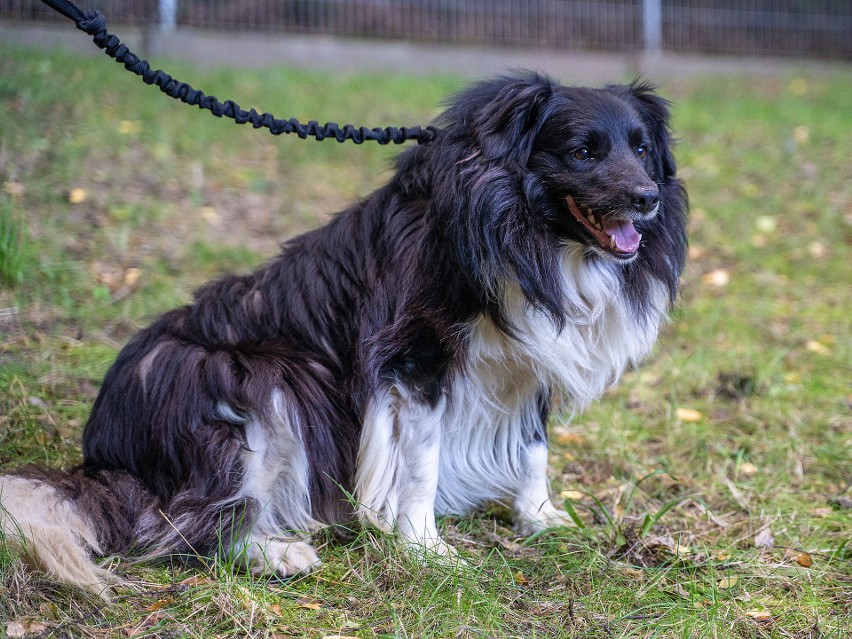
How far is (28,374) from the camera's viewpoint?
381cm

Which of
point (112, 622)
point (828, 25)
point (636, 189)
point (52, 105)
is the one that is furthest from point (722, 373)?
point (828, 25)

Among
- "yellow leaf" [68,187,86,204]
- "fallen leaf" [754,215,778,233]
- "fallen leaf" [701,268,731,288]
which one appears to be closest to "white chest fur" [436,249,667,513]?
"fallen leaf" [701,268,731,288]

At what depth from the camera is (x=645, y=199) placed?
2.67 metres

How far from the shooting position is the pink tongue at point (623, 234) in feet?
9.08

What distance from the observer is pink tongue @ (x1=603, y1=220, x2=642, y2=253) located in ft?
9.08

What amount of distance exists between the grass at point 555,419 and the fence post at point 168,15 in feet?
1.76

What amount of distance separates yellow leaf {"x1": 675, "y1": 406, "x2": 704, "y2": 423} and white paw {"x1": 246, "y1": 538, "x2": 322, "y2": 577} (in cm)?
205

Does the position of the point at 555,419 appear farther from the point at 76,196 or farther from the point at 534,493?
the point at 76,196

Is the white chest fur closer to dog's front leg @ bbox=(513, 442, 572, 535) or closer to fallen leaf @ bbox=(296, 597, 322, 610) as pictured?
dog's front leg @ bbox=(513, 442, 572, 535)

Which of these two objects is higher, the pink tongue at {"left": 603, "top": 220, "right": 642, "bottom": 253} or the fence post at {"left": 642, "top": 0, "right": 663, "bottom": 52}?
the fence post at {"left": 642, "top": 0, "right": 663, "bottom": 52}

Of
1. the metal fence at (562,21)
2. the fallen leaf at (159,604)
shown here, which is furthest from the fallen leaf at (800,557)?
the metal fence at (562,21)

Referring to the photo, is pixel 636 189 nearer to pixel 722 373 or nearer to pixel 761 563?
pixel 761 563

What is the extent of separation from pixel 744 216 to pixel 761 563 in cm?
427

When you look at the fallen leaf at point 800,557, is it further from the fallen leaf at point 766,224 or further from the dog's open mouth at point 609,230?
the fallen leaf at point 766,224
